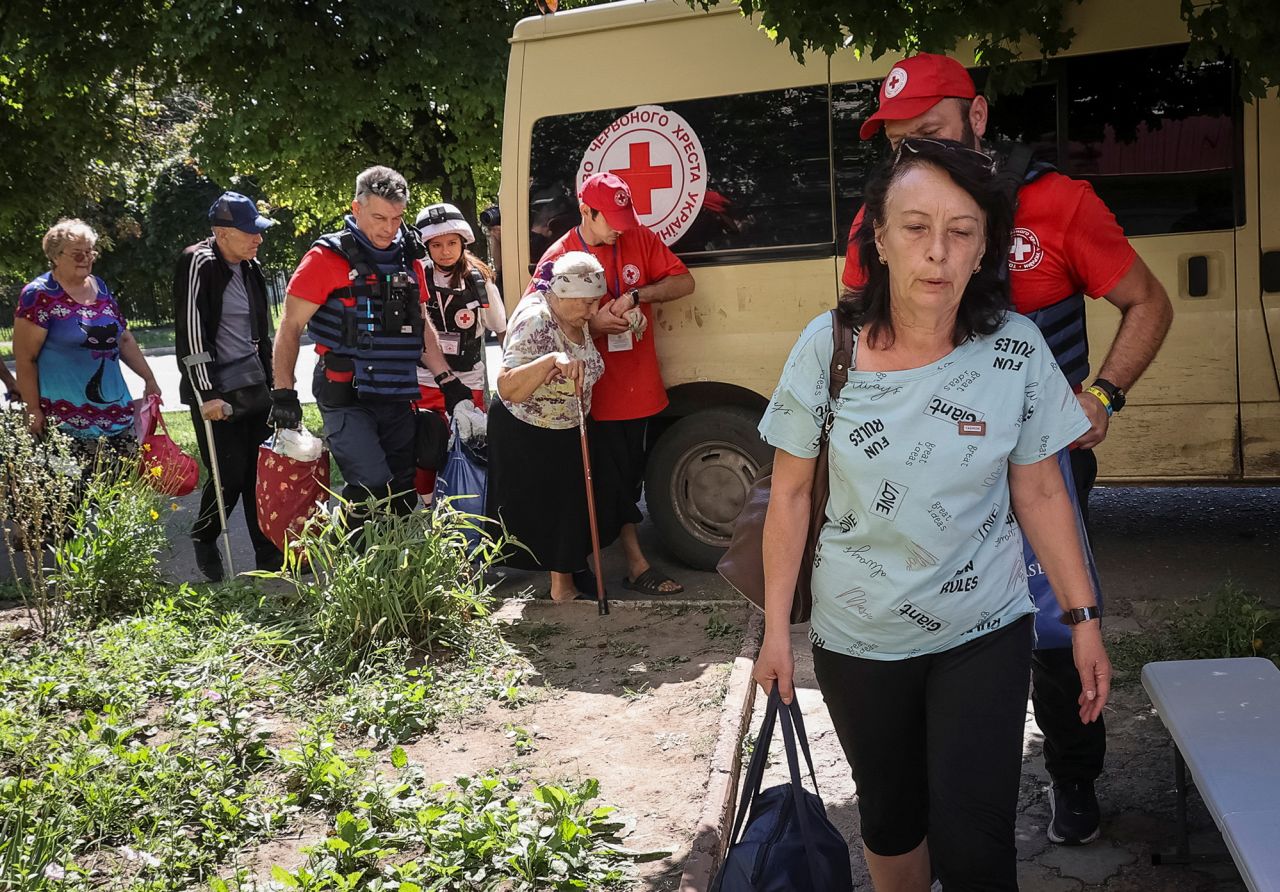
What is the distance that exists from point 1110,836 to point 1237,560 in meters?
3.12

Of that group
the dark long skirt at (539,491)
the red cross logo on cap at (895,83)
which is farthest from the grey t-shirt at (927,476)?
the dark long skirt at (539,491)

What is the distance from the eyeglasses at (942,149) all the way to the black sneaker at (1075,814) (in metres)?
1.80

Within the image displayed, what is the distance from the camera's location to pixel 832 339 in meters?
2.65

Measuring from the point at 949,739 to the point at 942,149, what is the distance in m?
1.13

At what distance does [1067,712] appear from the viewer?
3523mm

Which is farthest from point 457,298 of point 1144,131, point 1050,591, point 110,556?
point 1050,591

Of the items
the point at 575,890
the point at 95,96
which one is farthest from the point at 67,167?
the point at 575,890

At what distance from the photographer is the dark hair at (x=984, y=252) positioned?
259 centimetres

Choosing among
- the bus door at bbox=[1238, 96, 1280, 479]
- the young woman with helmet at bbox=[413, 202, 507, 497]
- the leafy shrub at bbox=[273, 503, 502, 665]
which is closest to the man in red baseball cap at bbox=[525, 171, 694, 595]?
the leafy shrub at bbox=[273, 503, 502, 665]

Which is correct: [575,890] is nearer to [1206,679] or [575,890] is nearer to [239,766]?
[239,766]

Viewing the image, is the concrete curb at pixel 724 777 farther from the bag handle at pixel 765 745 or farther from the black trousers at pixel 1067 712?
the black trousers at pixel 1067 712

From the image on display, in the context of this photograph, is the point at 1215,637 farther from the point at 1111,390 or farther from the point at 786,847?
the point at 786,847

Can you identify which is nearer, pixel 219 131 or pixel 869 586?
pixel 869 586

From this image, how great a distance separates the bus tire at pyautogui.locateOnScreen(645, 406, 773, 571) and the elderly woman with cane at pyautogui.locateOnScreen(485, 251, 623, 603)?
1.13 feet
